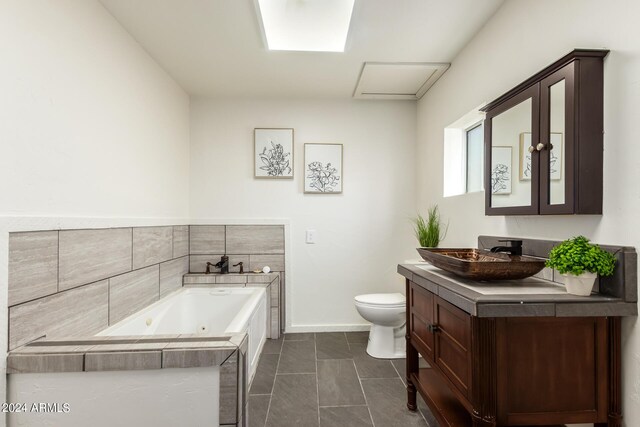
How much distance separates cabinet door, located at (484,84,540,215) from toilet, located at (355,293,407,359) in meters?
1.09

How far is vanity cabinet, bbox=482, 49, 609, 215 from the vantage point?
121 cm

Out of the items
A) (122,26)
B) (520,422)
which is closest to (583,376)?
(520,422)

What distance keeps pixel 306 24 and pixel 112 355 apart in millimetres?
2277

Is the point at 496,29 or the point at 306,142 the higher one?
the point at 496,29

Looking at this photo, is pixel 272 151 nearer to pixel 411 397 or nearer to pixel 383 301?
pixel 383 301

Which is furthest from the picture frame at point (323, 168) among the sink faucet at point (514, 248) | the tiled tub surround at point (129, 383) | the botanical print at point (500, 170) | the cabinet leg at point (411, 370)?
the tiled tub surround at point (129, 383)

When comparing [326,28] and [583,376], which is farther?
[326,28]

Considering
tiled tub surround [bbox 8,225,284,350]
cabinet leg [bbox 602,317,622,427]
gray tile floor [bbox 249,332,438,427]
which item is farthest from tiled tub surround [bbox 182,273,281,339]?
cabinet leg [bbox 602,317,622,427]

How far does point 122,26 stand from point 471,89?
2389 millimetres

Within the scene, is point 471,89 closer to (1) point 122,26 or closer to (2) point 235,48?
(2) point 235,48

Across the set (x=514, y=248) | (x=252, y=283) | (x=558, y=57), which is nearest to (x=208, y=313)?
(x=252, y=283)

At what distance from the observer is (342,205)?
10.6 ft

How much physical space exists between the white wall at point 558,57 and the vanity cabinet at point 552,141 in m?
0.05

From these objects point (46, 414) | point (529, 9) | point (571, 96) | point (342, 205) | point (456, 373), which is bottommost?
point (46, 414)
